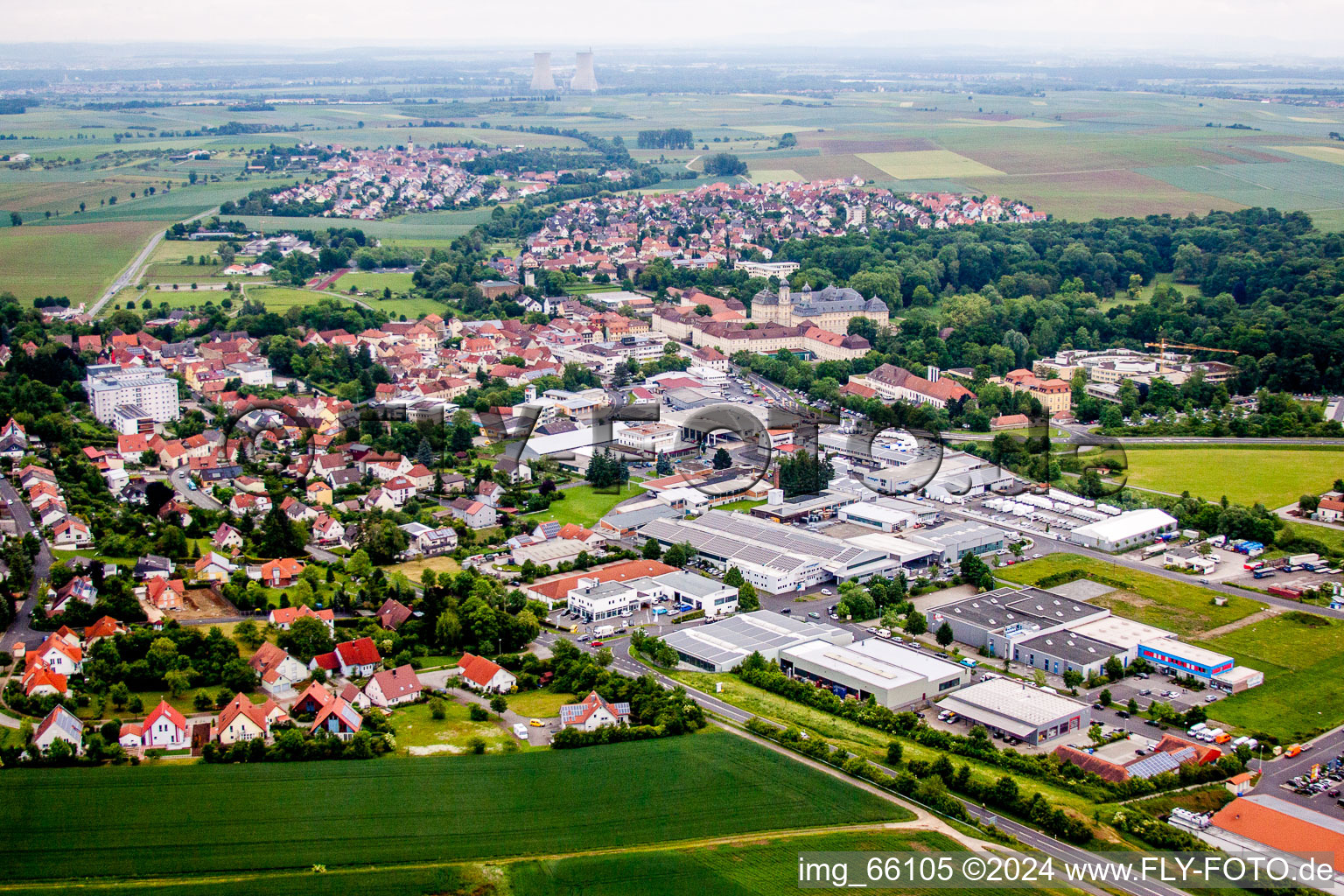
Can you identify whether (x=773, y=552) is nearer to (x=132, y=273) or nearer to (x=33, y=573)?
(x=33, y=573)

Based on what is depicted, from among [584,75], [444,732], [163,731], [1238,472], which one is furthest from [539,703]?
[584,75]

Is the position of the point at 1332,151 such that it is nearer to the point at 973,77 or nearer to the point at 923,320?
the point at 923,320

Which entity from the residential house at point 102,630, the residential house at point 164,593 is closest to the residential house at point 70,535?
the residential house at point 164,593

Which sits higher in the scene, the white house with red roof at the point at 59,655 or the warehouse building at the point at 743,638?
the white house with red roof at the point at 59,655

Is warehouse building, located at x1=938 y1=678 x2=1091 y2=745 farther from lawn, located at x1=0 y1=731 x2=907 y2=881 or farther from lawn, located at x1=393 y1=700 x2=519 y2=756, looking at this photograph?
lawn, located at x1=393 y1=700 x2=519 y2=756

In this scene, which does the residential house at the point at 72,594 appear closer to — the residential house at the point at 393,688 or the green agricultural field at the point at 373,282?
the residential house at the point at 393,688

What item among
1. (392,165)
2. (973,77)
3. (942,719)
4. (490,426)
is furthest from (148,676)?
(973,77)
